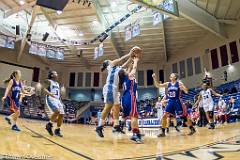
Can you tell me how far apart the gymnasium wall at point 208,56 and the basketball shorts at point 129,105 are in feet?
58.5

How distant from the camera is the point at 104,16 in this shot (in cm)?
2127

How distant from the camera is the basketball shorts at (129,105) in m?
4.79

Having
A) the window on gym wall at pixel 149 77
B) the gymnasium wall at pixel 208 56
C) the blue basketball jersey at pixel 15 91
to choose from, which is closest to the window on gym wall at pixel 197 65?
the gymnasium wall at pixel 208 56

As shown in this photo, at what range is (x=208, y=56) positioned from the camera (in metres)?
24.1

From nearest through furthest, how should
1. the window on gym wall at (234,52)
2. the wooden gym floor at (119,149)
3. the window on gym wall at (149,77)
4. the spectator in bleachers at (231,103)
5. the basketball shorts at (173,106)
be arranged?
the wooden gym floor at (119,149)
the basketball shorts at (173,106)
the spectator in bleachers at (231,103)
the window on gym wall at (234,52)
the window on gym wall at (149,77)

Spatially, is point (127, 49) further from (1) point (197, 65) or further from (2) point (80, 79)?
(2) point (80, 79)

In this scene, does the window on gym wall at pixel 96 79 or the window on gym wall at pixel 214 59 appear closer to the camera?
the window on gym wall at pixel 214 59

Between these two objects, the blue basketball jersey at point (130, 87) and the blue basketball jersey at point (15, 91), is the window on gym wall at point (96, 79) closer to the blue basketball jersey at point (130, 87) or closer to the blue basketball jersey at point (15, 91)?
the blue basketball jersey at point (15, 91)

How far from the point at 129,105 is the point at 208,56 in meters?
20.9

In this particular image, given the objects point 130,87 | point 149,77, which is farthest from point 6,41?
point 130,87

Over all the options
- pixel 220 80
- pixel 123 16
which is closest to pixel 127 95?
pixel 123 16

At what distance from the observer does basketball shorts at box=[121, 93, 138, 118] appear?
479cm

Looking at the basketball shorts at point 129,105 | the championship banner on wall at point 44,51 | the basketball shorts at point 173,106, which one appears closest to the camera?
the basketball shorts at point 129,105

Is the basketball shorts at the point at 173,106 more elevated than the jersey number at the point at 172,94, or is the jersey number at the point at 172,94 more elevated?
the jersey number at the point at 172,94
